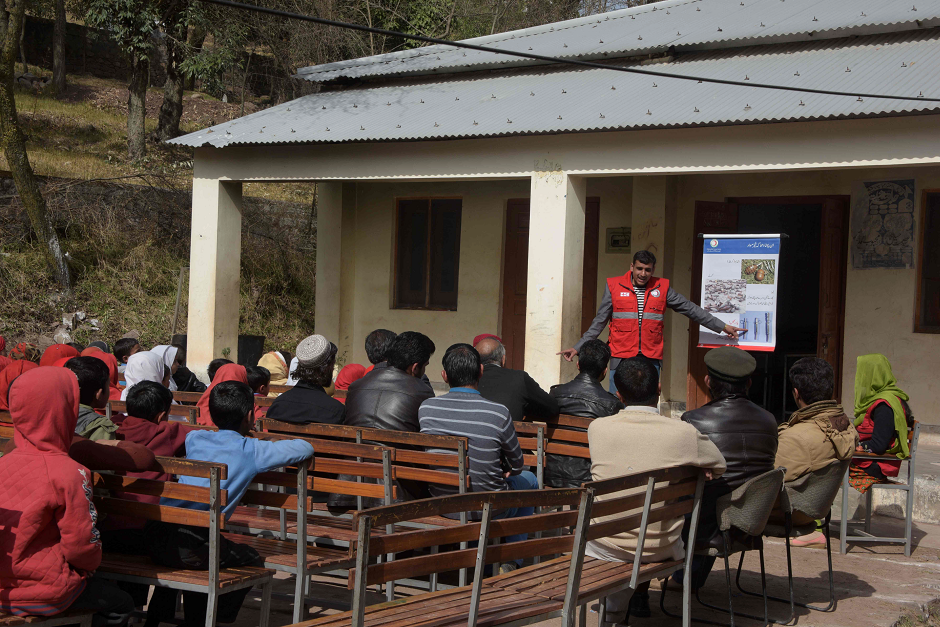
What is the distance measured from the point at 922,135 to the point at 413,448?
499cm

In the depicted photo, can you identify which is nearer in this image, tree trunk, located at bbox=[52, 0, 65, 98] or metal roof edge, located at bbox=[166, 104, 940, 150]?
metal roof edge, located at bbox=[166, 104, 940, 150]

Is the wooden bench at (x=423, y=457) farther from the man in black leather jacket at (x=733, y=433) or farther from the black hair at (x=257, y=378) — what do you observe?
the black hair at (x=257, y=378)

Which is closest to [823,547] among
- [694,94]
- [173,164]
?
[694,94]

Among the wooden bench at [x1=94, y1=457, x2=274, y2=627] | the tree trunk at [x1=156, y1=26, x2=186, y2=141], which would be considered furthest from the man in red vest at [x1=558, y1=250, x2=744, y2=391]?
the tree trunk at [x1=156, y1=26, x2=186, y2=141]

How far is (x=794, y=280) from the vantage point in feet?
42.3

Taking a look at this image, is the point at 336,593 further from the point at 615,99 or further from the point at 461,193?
the point at 461,193

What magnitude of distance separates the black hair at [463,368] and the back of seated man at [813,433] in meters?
1.61

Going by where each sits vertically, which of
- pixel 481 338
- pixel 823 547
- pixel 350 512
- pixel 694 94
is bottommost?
pixel 823 547

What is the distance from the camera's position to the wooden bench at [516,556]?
2.62 meters

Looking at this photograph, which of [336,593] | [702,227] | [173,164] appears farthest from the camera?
[173,164]

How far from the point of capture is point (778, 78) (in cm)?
848

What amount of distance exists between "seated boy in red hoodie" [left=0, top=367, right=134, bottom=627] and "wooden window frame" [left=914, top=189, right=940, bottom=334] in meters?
8.37

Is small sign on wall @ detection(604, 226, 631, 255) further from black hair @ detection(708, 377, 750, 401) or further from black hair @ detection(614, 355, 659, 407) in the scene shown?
black hair @ detection(614, 355, 659, 407)

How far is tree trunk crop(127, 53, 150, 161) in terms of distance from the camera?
20438 mm
